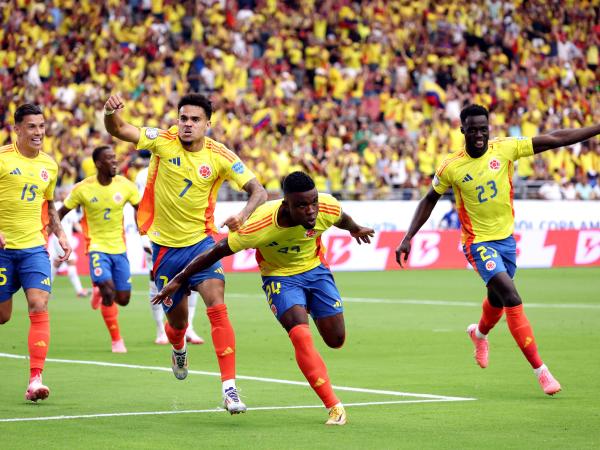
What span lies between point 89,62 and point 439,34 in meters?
12.9

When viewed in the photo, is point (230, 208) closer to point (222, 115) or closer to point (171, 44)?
point (222, 115)

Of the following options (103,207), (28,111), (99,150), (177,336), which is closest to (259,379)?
(177,336)

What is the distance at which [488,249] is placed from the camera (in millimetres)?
11922

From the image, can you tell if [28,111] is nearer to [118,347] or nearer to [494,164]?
[494,164]

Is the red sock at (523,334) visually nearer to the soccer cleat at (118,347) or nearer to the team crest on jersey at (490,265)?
the team crest on jersey at (490,265)

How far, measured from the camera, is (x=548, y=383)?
10883 mm

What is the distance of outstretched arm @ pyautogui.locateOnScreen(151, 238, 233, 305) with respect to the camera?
9711 mm

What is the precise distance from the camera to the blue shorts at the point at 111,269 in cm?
1590

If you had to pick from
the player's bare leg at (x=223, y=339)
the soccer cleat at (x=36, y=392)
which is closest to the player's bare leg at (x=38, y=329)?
the soccer cleat at (x=36, y=392)

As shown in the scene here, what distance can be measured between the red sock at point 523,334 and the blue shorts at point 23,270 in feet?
14.0

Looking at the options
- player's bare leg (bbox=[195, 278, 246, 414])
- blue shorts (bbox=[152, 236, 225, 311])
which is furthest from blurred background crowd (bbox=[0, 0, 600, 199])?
player's bare leg (bbox=[195, 278, 246, 414])

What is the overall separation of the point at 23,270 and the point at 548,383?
4.83 m

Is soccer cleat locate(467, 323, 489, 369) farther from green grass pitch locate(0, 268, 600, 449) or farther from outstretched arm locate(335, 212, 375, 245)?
outstretched arm locate(335, 212, 375, 245)

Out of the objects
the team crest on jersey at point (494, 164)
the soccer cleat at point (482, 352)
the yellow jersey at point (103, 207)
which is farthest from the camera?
the yellow jersey at point (103, 207)
